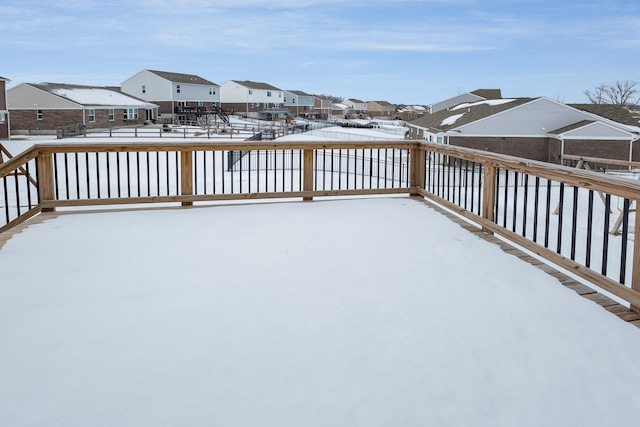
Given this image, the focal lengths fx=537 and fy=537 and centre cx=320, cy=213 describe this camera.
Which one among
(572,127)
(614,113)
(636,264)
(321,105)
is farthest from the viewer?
(321,105)

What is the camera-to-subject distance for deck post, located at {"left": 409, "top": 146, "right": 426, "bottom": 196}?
26.6 feet

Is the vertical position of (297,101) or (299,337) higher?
(297,101)

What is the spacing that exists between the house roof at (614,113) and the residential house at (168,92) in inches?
1717

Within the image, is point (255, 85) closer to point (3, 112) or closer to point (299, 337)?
point (3, 112)

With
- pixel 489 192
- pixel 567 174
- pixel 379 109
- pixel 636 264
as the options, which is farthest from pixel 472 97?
pixel 379 109

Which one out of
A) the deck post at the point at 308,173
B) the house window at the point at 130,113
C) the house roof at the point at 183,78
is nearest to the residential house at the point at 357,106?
the house roof at the point at 183,78

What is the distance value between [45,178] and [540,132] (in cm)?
3183

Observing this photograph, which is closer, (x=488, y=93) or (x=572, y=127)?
(x=572, y=127)

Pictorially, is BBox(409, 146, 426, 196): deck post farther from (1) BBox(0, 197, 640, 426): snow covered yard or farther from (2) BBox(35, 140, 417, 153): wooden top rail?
(1) BBox(0, 197, 640, 426): snow covered yard

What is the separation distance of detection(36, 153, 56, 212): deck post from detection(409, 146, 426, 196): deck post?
503cm

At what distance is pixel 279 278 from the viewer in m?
4.40

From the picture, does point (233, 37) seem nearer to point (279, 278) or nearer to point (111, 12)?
point (111, 12)

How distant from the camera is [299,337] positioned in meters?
3.33

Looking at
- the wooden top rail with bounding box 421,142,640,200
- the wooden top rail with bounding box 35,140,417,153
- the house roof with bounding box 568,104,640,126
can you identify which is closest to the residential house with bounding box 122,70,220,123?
the house roof with bounding box 568,104,640,126
